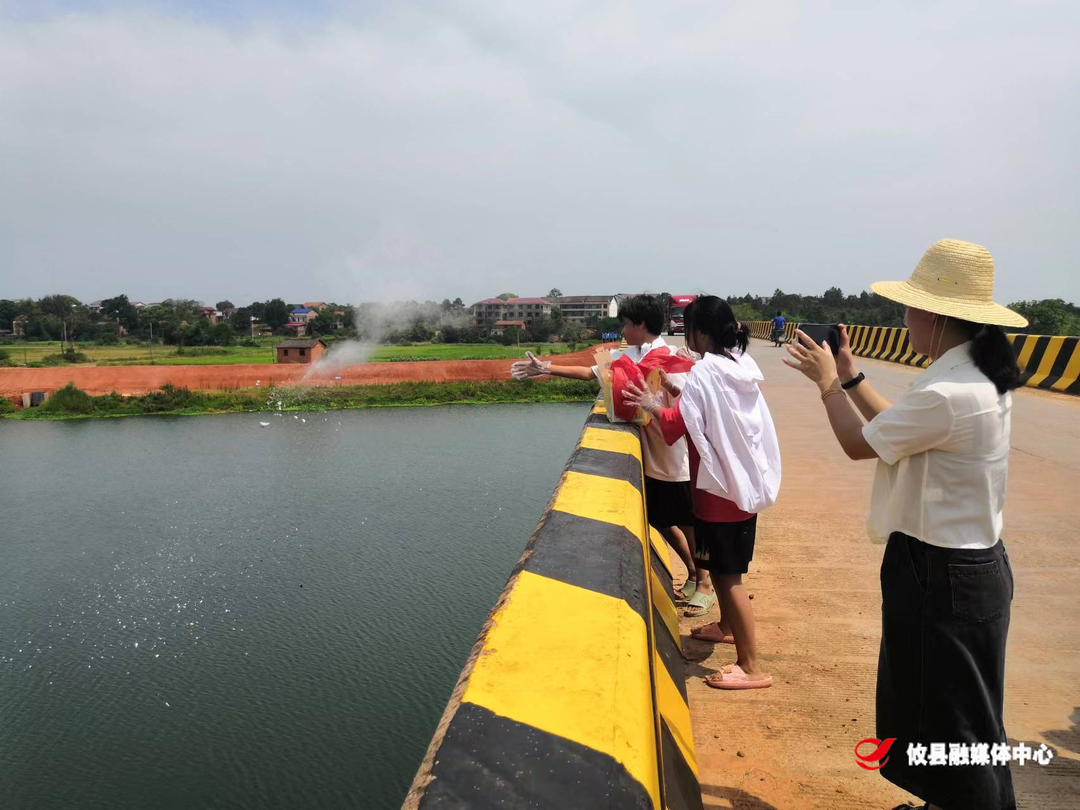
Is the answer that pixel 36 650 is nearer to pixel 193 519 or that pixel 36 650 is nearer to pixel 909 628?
pixel 193 519

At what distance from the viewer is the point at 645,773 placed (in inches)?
43.3

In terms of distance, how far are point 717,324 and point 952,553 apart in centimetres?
133

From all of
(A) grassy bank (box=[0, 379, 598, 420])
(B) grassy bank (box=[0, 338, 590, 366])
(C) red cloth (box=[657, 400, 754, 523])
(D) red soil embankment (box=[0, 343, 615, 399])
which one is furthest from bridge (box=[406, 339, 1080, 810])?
(B) grassy bank (box=[0, 338, 590, 366])

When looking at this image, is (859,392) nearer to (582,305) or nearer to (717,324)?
(717,324)

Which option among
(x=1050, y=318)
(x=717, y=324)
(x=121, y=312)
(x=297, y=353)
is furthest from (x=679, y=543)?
(x=121, y=312)

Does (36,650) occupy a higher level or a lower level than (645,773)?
lower

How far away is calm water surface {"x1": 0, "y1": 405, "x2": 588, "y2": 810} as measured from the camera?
17.5ft

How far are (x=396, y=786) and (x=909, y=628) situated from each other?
4213mm

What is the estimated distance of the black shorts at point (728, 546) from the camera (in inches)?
106

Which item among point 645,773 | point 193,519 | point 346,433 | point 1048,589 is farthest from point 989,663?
point 346,433

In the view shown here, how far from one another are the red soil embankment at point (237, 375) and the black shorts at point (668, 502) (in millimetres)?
28943

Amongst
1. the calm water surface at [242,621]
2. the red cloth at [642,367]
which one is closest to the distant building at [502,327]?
the calm water surface at [242,621]

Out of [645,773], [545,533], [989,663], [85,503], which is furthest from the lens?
[85,503]

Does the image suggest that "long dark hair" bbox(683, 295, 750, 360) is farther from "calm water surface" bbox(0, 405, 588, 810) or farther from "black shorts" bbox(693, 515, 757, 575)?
"calm water surface" bbox(0, 405, 588, 810)
